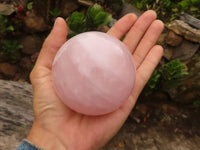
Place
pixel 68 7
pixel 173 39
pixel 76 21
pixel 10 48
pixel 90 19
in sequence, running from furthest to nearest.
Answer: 1. pixel 68 7
2. pixel 10 48
3. pixel 173 39
4. pixel 90 19
5. pixel 76 21

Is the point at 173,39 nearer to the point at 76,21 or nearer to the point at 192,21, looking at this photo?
the point at 192,21

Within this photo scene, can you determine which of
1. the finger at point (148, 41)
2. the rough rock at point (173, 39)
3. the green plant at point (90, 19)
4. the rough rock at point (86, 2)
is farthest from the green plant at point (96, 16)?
the rough rock at point (173, 39)

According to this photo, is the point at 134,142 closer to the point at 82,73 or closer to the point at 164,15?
the point at 82,73

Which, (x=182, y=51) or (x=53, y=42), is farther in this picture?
(x=182, y=51)

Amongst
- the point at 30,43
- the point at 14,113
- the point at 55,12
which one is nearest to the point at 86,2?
the point at 55,12

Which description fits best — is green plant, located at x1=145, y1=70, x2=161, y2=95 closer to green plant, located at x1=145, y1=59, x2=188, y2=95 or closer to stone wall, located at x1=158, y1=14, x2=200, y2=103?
green plant, located at x1=145, y1=59, x2=188, y2=95

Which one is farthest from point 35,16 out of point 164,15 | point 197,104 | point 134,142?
point 197,104

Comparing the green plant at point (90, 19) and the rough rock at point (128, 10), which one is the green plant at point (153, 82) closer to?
the green plant at point (90, 19)
